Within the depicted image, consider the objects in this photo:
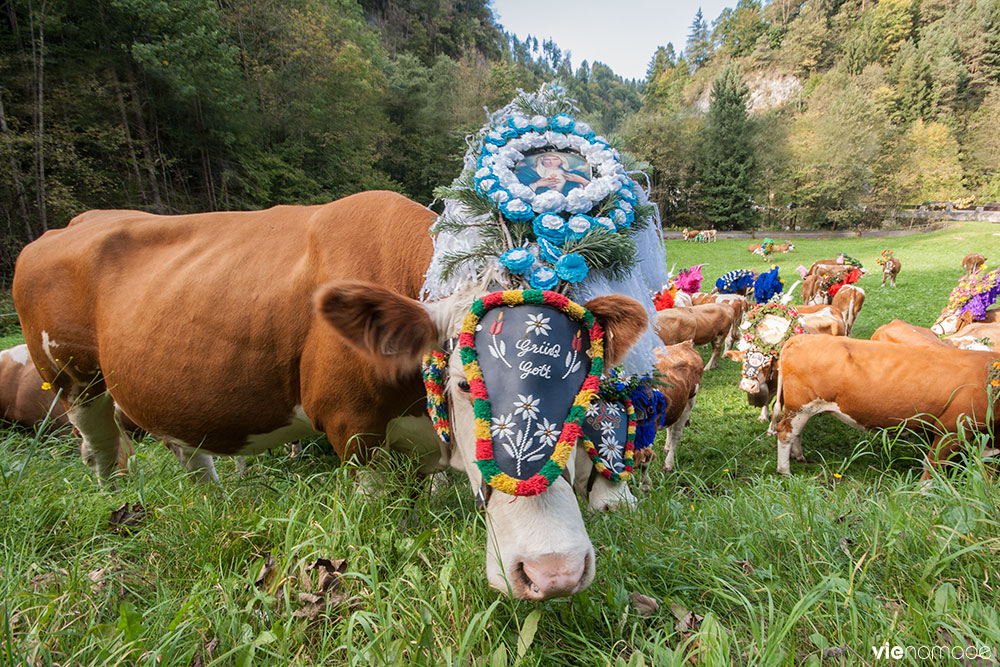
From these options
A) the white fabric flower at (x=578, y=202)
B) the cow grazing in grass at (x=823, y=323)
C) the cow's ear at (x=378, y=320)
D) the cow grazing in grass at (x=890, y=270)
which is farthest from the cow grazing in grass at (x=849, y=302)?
the cow's ear at (x=378, y=320)

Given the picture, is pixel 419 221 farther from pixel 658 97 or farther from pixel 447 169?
pixel 658 97

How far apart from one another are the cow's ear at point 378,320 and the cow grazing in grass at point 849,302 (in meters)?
13.1

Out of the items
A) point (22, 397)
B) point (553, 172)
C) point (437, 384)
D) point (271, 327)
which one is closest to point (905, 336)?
point (553, 172)

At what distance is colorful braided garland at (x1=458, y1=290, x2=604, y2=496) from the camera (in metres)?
1.50

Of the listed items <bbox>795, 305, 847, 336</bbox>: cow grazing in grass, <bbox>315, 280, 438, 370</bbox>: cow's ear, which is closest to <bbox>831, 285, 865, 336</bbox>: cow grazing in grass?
<bbox>795, 305, 847, 336</bbox>: cow grazing in grass

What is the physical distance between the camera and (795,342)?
5672mm

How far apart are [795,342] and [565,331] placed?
5130 mm

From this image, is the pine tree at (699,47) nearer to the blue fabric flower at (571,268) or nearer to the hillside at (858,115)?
the hillside at (858,115)

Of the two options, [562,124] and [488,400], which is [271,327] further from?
[562,124]

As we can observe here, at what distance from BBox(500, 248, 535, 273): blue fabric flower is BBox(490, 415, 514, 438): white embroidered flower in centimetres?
53

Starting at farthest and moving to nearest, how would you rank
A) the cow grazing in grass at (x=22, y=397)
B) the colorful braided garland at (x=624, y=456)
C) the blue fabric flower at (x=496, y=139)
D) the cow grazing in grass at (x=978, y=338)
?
the cow grazing in grass at (x=978, y=338) < the cow grazing in grass at (x=22, y=397) < the blue fabric flower at (x=496, y=139) < the colorful braided garland at (x=624, y=456)

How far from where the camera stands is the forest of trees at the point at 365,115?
15.4 m

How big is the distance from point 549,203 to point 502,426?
2.92 ft

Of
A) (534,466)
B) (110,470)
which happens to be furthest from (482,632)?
(110,470)
